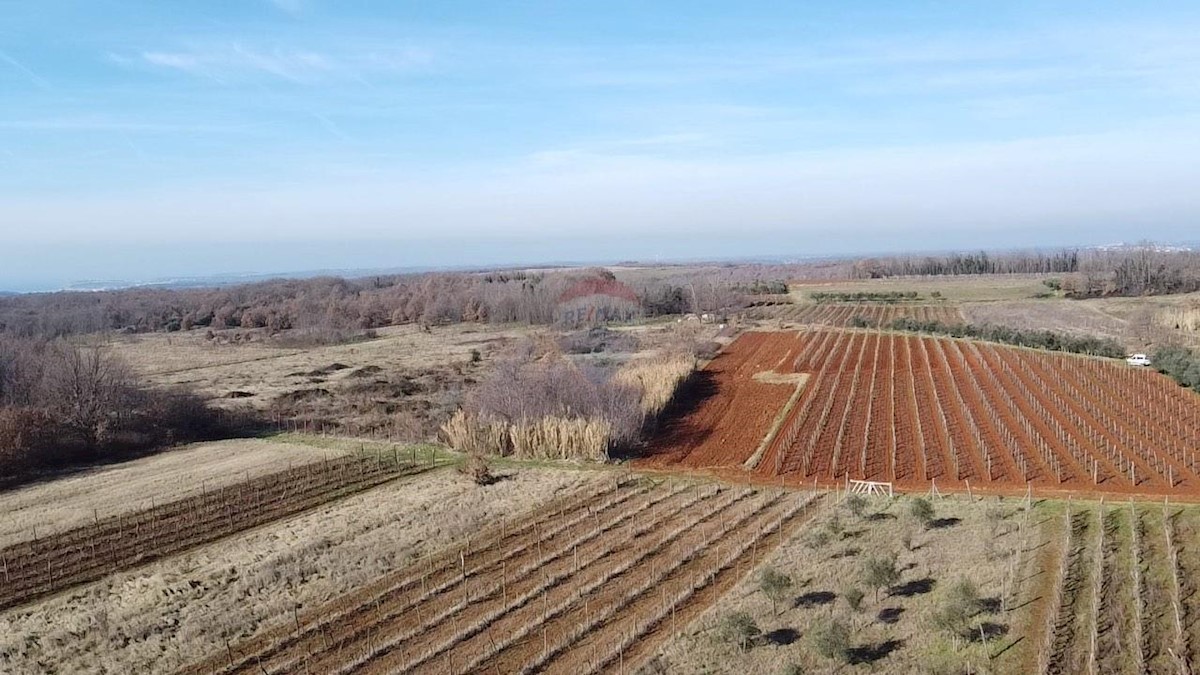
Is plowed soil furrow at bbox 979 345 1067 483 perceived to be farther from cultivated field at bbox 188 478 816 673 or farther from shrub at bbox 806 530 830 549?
shrub at bbox 806 530 830 549

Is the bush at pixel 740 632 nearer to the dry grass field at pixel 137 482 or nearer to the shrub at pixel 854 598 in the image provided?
the shrub at pixel 854 598

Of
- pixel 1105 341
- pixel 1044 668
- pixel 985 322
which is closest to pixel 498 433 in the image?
pixel 1044 668

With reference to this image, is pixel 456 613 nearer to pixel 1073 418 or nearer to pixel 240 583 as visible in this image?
pixel 240 583

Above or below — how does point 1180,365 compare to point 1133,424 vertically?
above

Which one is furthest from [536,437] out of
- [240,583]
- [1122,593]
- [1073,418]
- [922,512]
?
[1073,418]

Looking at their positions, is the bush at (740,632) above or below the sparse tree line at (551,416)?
below

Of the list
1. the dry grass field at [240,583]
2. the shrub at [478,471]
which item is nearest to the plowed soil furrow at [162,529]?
the dry grass field at [240,583]
